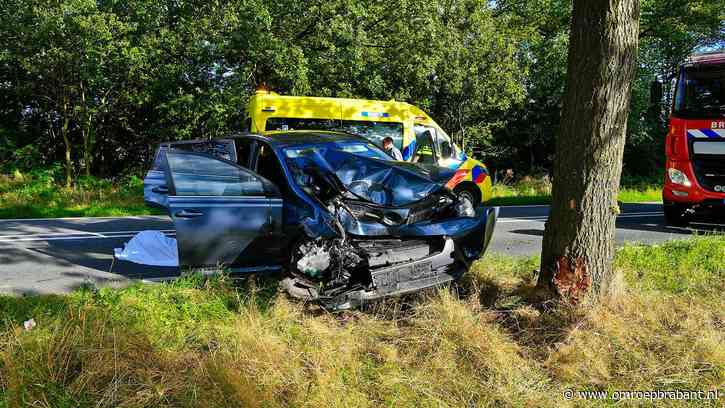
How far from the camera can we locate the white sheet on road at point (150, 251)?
16.7ft

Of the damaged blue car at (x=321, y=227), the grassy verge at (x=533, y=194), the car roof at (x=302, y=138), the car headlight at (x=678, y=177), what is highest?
the car roof at (x=302, y=138)

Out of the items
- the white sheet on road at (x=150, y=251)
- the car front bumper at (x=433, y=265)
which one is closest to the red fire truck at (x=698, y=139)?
the car front bumper at (x=433, y=265)

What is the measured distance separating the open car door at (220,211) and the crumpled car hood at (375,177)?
27.9 inches

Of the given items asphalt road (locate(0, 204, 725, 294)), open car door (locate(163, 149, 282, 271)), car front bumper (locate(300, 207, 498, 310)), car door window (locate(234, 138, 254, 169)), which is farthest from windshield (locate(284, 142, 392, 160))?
asphalt road (locate(0, 204, 725, 294))

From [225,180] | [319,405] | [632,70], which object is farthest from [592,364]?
[225,180]

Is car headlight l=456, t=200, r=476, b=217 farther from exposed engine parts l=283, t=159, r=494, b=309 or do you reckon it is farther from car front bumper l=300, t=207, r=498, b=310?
exposed engine parts l=283, t=159, r=494, b=309

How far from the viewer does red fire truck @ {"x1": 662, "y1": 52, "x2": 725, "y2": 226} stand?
8.16 meters

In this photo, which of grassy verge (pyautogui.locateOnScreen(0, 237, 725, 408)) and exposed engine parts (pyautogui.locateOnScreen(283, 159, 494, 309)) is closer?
grassy verge (pyautogui.locateOnScreen(0, 237, 725, 408))

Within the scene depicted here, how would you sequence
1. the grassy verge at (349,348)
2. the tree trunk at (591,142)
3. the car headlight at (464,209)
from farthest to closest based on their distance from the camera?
the car headlight at (464,209)
the tree trunk at (591,142)
the grassy verge at (349,348)

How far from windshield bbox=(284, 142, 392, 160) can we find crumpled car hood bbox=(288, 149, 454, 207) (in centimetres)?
5

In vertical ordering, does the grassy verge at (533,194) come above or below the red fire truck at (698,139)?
below

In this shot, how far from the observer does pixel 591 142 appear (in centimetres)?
388

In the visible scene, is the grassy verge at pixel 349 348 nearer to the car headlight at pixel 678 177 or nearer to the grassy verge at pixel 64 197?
the car headlight at pixel 678 177

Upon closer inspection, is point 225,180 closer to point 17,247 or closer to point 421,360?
point 421,360
